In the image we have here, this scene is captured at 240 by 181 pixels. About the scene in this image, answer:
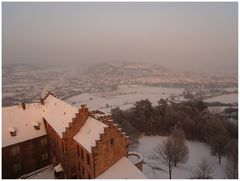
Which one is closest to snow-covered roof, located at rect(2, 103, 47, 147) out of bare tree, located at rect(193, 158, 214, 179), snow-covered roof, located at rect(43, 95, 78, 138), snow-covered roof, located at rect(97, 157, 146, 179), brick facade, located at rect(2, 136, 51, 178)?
brick facade, located at rect(2, 136, 51, 178)

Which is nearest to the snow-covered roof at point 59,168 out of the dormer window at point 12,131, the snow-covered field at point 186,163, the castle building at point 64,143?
the castle building at point 64,143

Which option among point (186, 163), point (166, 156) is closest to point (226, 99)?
point (186, 163)

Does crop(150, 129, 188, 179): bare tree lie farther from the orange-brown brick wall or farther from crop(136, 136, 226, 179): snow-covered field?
the orange-brown brick wall

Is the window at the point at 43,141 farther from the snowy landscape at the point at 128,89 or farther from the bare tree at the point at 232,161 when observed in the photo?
the bare tree at the point at 232,161

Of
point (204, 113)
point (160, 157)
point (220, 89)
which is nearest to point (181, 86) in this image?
point (220, 89)

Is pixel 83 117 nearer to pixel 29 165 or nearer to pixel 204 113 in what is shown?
pixel 29 165

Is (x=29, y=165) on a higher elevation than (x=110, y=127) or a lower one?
lower
